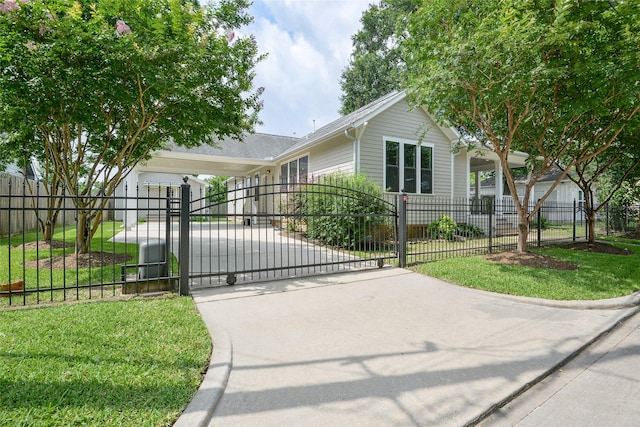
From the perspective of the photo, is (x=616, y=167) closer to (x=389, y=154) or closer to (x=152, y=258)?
(x=389, y=154)

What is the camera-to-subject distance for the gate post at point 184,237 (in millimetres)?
4574

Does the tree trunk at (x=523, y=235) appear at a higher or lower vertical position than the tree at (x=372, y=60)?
lower

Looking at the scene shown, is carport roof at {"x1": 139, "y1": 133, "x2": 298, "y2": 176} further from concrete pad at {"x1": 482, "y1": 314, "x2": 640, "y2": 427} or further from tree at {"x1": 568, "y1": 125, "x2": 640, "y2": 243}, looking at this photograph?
concrete pad at {"x1": 482, "y1": 314, "x2": 640, "y2": 427}

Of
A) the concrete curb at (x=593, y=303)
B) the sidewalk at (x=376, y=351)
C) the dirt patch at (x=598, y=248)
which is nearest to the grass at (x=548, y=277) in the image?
the concrete curb at (x=593, y=303)

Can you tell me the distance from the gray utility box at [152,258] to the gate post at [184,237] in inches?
16.5

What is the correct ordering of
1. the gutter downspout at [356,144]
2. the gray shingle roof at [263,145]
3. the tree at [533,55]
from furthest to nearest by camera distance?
the gray shingle roof at [263,145] → the gutter downspout at [356,144] → the tree at [533,55]

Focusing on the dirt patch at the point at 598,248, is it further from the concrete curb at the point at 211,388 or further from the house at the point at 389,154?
the concrete curb at the point at 211,388

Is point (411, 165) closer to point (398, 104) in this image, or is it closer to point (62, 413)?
point (398, 104)

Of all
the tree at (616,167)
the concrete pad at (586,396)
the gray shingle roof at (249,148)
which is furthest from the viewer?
the gray shingle roof at (249,148)

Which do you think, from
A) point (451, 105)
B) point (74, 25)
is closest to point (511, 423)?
point (451, 105)

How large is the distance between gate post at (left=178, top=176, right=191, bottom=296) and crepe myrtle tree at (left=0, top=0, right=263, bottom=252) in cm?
131

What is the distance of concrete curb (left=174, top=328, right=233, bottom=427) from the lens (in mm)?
2003

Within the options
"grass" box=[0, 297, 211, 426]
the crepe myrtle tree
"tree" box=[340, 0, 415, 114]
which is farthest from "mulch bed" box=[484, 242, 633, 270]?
"tree" box=[340, 0, 415, 114]

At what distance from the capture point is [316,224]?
9.83 m
